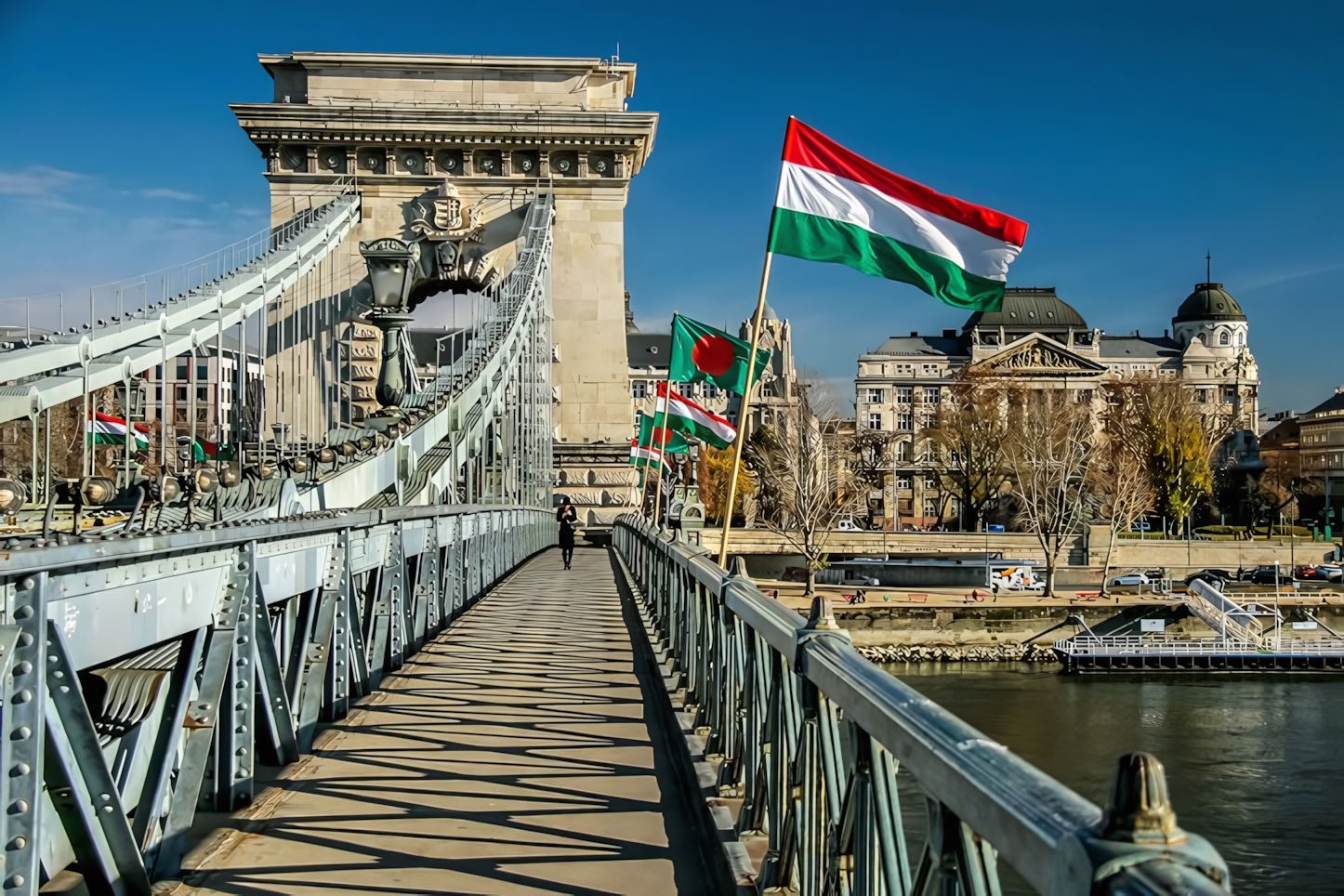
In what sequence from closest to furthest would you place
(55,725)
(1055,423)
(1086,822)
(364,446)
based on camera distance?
(1086,822) < (55,725) < (364,446) < (1055,423)

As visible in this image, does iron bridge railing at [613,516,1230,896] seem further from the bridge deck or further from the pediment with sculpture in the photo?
the pediment with sculpture

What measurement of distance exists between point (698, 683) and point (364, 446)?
6.48 metres

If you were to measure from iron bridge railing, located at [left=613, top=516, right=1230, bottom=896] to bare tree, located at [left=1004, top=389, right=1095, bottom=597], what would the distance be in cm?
5478

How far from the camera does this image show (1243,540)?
7656cm

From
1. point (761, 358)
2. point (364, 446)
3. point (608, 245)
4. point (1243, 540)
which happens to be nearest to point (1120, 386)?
point (1243, 540)

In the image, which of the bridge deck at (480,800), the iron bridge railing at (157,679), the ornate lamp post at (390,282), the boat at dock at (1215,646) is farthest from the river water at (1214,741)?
the iron bridge railing at (157,679)

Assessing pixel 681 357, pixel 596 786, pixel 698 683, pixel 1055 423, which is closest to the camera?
pixel 596 786

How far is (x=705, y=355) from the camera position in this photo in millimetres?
23344

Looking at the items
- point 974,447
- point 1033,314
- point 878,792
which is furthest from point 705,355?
point 1033,314

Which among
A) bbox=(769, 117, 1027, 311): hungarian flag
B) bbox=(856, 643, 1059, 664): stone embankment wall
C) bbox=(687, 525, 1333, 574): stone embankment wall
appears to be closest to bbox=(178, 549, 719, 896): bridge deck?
bbox=(769, 117, 1027, 311): hungarian flag

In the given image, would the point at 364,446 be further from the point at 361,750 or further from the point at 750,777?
the point at 750,777

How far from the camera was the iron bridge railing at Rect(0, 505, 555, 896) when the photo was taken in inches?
155

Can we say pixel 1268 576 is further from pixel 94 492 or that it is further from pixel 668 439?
pixel 94 492

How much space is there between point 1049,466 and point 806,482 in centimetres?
1190
